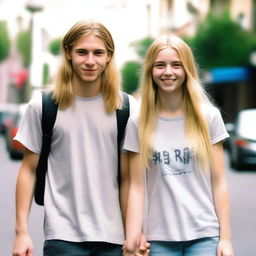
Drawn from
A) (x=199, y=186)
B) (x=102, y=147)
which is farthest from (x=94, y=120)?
(x=199, y=186)

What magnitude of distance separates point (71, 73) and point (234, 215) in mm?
7158

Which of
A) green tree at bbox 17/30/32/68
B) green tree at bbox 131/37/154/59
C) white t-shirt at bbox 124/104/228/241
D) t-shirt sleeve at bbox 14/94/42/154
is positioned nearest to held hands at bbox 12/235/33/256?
t-shirt sleeve at bbox 14/94/42/154

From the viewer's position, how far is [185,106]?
3289 mm

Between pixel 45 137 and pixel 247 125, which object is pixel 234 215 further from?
pixel 45 137

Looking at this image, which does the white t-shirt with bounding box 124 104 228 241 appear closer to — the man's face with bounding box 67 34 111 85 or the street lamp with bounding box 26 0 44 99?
the man's face with bounding box 67 34 111 85

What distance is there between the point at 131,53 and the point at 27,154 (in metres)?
43.4

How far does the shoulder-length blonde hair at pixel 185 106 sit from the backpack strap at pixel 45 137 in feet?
1.21

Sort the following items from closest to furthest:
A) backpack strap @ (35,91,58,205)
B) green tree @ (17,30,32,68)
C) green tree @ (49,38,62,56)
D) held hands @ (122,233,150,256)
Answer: held hands @ (122,233,150,256) → backpack strap @ (35,91,58,205) → green tree @ (49,38,62,56) → green tree @ (17,30,32,68)

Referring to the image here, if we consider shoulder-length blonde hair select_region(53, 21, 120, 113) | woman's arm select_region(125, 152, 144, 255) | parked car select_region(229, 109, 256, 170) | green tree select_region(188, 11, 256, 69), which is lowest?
parked car select_region(229, 109, 256, 170)

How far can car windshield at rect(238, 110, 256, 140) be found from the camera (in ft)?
53.8

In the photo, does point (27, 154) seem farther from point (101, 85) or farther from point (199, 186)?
point (199, 186)

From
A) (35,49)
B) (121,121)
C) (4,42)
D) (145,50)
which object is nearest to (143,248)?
(121,121)

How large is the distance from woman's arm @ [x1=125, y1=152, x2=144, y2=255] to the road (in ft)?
12.4

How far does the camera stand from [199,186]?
319 cm
